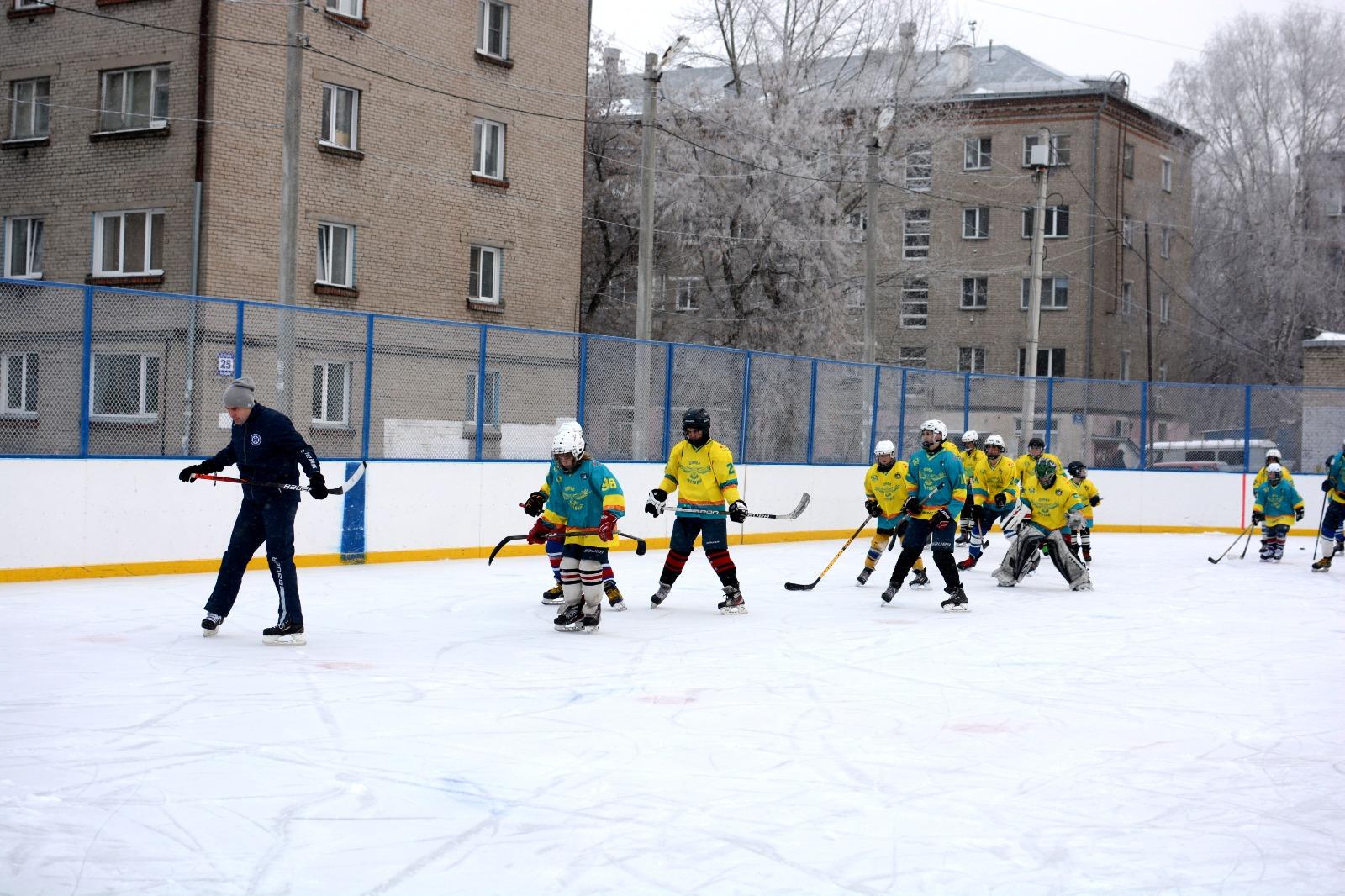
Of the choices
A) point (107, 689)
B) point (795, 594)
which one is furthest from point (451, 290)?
point (107, 689)

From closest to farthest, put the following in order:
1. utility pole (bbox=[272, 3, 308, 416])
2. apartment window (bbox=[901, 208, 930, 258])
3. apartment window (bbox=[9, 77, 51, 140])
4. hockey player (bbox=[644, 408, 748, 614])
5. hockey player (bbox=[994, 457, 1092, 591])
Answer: hockey player (bbox=[644, 408, 748, 614]), hockey player (bbox=[994, 457, 1092, 591]), utility pole (bbox=[272, 3, 308, 416]), apartment window (bbox=[9, 77, 51, 140]), apartment window (bbox=[901, 208, 930, 258])

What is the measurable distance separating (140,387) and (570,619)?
176 inches

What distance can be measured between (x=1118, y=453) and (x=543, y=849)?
20.0 metres

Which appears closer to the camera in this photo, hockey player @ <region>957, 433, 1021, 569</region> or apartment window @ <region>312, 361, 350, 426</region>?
apartment window @ <region>312, 361, 350, 426</region>

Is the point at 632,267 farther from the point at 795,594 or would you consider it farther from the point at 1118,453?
the point at 795,594

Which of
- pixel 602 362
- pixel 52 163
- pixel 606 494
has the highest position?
pixel 52 163

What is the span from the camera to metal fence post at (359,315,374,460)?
13.2 metres

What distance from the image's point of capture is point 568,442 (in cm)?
881

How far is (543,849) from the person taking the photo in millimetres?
4195

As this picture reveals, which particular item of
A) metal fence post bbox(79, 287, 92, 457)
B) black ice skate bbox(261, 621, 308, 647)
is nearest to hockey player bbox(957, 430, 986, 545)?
metal fence post bbox(79, 287, 92, 457)

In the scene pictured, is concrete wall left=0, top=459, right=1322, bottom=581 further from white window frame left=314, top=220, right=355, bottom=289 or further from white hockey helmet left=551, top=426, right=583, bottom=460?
white window frame left=314, top=220, right=355, bottom=289

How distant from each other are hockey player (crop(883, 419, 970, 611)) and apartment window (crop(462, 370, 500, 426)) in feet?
14.7

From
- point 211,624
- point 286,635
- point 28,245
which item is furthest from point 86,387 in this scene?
point 28,245

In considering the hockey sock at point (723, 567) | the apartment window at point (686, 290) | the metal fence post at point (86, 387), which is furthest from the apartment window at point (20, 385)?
the apartment window at point (686, 290)
